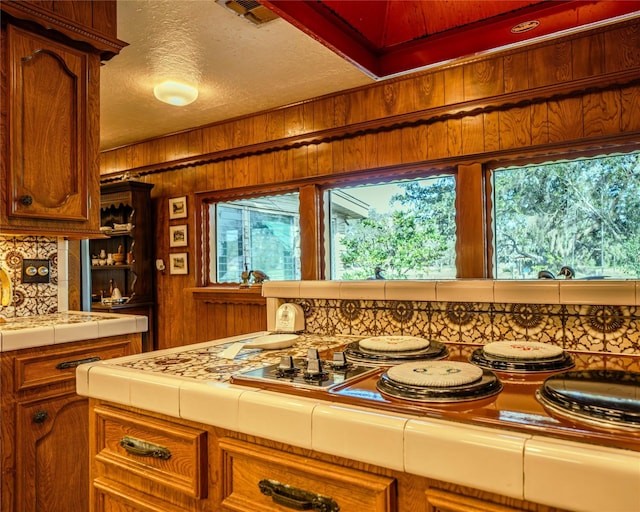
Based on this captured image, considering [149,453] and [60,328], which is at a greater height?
[60,328]

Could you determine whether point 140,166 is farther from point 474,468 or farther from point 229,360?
point 474,468

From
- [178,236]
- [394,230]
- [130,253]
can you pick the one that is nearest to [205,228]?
[178,236]

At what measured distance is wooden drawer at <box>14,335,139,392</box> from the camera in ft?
5.87

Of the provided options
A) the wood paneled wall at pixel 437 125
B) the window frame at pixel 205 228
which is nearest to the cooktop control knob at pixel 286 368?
the wood paneled wall at pixel 437 125

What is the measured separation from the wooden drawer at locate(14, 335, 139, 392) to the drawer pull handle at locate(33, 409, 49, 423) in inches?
4.2

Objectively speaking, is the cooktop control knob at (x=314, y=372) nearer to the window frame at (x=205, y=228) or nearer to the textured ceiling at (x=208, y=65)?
the textured ceiling at (x=208, y=65)

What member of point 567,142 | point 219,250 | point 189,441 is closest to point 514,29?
point 189,441

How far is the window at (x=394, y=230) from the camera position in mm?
3230

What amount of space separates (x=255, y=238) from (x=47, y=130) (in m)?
2.26

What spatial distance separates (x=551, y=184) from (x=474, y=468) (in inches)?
104

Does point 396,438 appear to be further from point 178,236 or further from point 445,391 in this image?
point 178,236

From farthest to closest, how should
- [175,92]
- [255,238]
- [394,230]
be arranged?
[255,238] < [394,230] < [175,92]

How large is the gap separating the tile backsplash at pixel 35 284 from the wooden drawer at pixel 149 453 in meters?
1.56

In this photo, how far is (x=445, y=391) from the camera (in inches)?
30.1
